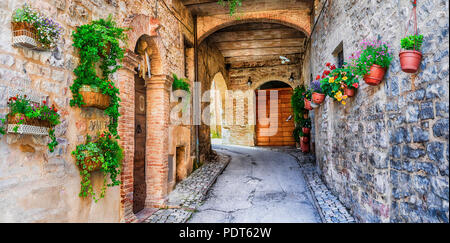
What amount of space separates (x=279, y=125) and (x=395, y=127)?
1075cm

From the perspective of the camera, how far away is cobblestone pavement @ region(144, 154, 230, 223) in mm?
4520

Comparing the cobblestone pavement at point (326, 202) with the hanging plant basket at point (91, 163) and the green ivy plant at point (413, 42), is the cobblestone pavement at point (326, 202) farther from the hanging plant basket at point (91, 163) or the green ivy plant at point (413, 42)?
the hanging plant basket at point (91, 163)

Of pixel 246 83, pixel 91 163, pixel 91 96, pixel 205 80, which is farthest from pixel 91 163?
pixel 246 83

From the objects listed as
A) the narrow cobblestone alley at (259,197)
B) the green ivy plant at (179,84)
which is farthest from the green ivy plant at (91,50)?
the green ivy plant at (179,84)

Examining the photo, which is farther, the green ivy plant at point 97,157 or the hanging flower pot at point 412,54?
the green ivy plant at point 97,157

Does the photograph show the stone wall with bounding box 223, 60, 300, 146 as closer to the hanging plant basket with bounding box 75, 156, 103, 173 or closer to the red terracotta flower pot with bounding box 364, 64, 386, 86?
the red terracotta flower pot with bounding box 364, 64, 386, 86

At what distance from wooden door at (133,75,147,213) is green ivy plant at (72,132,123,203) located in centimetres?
143

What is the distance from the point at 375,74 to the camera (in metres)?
3.02

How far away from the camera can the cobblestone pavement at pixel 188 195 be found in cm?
452

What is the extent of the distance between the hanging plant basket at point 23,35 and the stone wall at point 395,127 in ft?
11.3

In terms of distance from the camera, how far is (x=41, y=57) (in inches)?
105

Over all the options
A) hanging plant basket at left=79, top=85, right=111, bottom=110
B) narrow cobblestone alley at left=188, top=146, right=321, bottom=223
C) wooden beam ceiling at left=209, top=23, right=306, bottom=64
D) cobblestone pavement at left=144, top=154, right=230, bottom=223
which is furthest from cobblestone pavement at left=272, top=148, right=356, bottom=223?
wooden beam ceiling at left=209, top=23, right=306, bottom=64

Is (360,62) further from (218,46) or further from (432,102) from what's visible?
(218,46)

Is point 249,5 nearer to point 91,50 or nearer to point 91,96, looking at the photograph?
point 91,50
